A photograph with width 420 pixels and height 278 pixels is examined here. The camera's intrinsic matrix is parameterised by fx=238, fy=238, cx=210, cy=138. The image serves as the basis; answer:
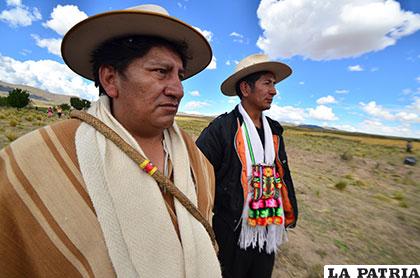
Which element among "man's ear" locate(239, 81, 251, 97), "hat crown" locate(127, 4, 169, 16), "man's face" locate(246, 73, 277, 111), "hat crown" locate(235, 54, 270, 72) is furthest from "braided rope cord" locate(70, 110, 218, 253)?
"hat crown" locate(235, 54, 270, 72)

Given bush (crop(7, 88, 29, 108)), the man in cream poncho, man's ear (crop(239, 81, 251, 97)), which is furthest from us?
bush (crop(7, 88, 29, 108))

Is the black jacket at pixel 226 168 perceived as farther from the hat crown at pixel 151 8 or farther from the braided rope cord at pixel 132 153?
the hat crown at pixel 151 8

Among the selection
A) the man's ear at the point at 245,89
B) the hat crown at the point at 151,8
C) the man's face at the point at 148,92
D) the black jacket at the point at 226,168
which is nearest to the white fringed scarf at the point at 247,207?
the black jacket at the point at 226,168

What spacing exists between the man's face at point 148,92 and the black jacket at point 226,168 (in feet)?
4.26

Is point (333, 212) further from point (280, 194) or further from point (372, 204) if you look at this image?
point (280, 194)

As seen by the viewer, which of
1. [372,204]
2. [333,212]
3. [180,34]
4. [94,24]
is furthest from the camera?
[372,204]

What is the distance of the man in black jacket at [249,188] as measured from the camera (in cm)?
258

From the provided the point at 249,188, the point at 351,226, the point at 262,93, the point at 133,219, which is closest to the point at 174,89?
the point at 133,219

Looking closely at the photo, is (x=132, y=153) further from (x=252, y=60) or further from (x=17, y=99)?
(x=17, y=99)

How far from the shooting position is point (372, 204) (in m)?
7.73

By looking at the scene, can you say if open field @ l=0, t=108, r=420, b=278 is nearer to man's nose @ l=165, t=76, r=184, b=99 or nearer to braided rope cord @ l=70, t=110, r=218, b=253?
braided rope cord @ l=70, t=110, r=218, b=253

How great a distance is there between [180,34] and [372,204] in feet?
28.8

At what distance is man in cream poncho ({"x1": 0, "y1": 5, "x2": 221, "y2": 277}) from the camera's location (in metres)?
1.00

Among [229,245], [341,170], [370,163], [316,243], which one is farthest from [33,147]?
[370,163]
